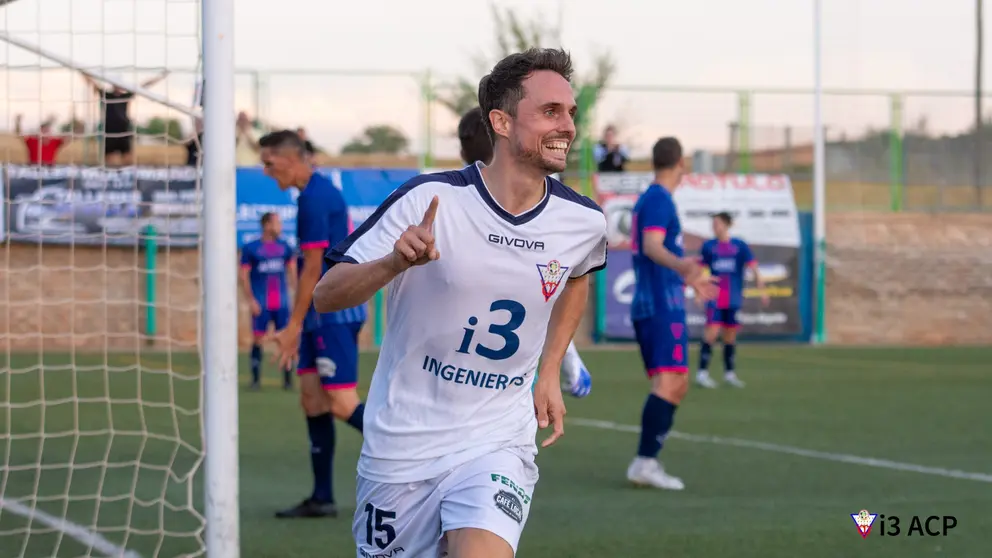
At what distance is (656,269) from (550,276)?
466 centimetres

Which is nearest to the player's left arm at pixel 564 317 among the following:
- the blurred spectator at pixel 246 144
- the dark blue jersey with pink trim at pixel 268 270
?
the dark blue jersey with pink trim at pixel 268 270

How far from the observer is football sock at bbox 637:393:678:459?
8.72 metres

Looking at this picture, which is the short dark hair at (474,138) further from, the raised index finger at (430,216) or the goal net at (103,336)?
the raised index finger at (430,216)

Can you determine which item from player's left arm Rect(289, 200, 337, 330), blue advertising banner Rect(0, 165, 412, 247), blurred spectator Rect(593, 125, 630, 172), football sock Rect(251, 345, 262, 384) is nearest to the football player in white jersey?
player's left arm Rect(289, 200, 337, 330)

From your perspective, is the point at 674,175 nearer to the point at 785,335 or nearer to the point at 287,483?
the point at 287,483

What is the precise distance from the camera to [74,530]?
24.3 ft

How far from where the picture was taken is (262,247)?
1747 cm

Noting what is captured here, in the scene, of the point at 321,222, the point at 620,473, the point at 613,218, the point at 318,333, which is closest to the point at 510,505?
the point at 318,333

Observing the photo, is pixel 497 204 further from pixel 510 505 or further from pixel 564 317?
pixel 510 505

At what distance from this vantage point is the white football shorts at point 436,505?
402 cm

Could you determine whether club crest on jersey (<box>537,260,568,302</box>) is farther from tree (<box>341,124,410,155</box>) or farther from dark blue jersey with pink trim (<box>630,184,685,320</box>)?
tree (<box>341,124,410,155</box>)

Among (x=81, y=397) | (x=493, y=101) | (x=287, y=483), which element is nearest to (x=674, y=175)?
(x=287, y=483)

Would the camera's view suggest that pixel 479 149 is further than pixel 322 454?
No

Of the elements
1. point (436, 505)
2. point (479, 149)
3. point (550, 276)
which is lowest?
point (436, 505)
